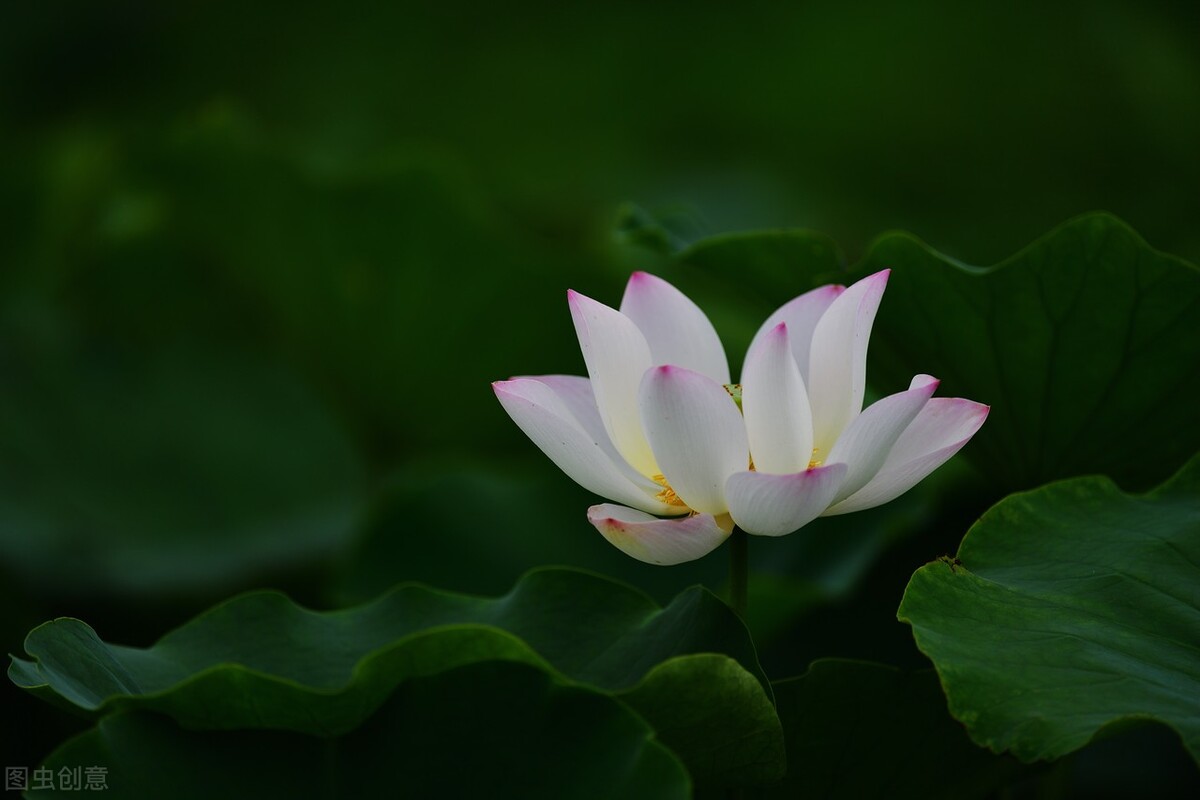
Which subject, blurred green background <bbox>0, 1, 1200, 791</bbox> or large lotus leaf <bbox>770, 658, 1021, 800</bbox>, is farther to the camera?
blurred green background <bbox>0, 1, 1200, 791</bbox>

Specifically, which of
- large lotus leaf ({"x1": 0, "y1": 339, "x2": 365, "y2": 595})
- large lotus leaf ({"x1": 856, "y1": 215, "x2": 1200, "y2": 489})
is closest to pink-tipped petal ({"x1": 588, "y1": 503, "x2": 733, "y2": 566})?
large lotus leaf ({"x1": 856, "y1": 215, "x2": 1200, "y2": 489})

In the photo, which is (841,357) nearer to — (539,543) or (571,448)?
(571,448)

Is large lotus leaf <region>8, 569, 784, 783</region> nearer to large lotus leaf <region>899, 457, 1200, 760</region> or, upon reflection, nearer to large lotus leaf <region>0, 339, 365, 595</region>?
large lotus leaf <region>899, 457, 1200, 760</region>

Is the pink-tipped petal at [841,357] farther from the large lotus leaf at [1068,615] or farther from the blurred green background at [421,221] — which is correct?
the blurred green background at [421,221]

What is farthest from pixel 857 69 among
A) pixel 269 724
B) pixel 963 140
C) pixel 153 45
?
pixel 269 724

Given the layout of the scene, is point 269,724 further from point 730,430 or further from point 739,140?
point 739,140

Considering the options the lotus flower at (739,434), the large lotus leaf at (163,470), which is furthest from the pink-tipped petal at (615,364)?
the large lotus leaf at (163,470)
